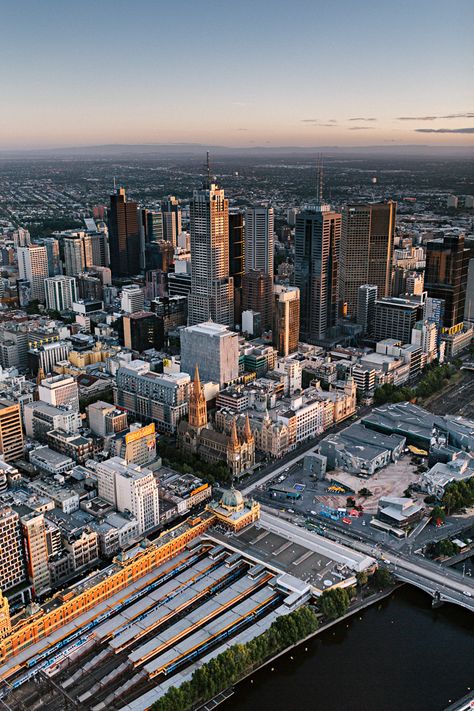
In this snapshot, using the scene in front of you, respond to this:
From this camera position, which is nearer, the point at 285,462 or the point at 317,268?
the point at 285,462

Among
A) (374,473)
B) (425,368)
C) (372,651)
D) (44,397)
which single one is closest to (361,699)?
(372,651)

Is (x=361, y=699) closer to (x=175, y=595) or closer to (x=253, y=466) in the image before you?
(x=175, y=595)

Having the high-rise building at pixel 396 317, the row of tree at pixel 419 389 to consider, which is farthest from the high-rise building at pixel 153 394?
the high-rise building at pixel 396 317

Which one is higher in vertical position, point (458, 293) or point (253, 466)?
point (458, 293)

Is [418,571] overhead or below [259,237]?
below

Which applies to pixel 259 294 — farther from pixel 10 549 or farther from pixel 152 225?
pixel 10 549

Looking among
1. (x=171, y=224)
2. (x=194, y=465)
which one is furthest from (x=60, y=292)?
(x=194, y=465)
